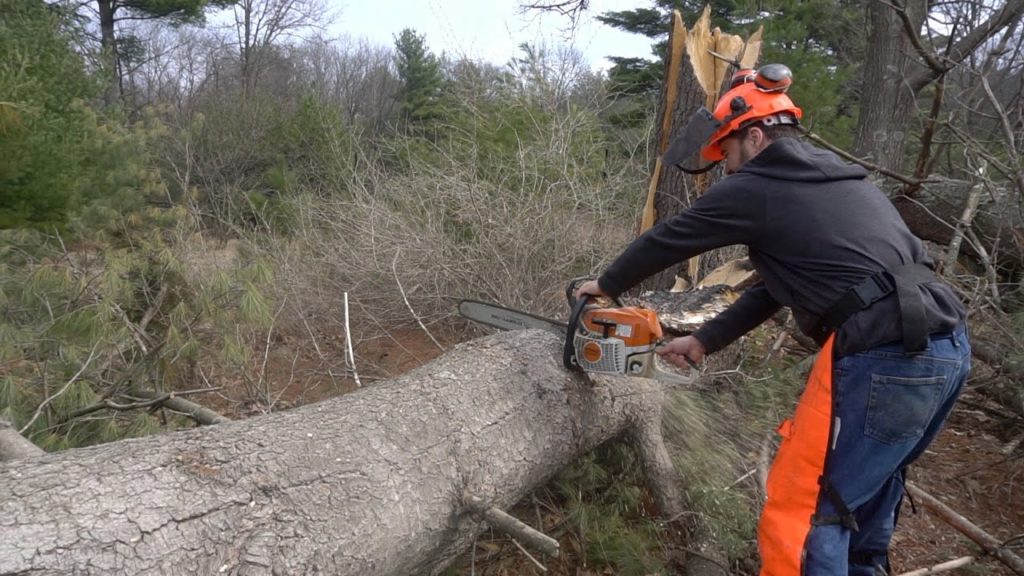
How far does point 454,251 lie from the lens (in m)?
5.24

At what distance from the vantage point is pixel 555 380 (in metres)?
2.53

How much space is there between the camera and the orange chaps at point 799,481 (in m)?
1.99

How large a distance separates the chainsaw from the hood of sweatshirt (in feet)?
2.00

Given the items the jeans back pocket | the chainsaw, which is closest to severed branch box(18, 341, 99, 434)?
the chainsaw

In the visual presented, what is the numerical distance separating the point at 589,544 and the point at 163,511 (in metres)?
1.67

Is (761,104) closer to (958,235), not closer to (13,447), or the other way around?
(13,447)

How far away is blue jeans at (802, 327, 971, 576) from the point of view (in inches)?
77.4

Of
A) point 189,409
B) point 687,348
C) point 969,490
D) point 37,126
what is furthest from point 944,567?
point 37,126

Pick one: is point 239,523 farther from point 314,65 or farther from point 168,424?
point 314,65

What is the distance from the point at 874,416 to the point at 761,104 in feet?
3.47

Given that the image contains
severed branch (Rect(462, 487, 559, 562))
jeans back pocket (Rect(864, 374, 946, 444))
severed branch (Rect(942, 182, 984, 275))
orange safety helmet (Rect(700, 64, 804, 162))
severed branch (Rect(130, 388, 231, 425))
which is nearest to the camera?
severed branch (Rect(462, 487, 559, 562))

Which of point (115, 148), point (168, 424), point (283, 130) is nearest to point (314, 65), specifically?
point (283, 130)

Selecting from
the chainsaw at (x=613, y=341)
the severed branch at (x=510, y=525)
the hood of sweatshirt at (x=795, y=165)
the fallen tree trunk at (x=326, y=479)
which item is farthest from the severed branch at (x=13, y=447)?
the hood of sweatshirt at (x=795, y=165)

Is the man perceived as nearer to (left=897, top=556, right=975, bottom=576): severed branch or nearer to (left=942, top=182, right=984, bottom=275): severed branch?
(left=897, top=556, right=975, bottom=576): severed branch
